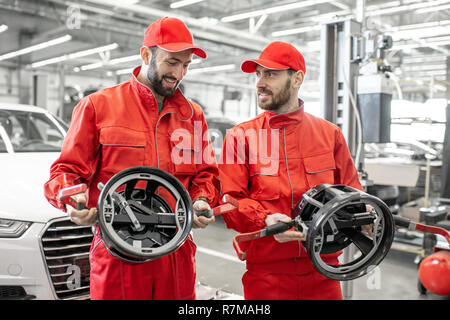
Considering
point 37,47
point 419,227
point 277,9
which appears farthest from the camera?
point 37,47

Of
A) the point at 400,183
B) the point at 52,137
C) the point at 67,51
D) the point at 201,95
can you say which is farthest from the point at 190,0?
the point at 201,95

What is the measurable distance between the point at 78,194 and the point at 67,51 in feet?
49.0

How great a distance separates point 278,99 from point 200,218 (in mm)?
660

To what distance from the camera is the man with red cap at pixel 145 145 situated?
1.55 metres

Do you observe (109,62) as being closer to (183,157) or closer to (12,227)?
(12,227)

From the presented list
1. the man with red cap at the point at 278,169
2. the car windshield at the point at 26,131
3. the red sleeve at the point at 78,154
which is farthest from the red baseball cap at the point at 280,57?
the car windshield at the point at 26,131

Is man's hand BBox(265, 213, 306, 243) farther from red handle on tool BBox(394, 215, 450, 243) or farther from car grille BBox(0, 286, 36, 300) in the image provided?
car grille BBox(0, 286, 36, 300)

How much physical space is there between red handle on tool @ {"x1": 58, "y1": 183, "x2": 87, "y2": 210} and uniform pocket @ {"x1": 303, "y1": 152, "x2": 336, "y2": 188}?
94 centimetres

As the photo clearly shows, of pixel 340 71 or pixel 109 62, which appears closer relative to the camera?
pixel 340 71

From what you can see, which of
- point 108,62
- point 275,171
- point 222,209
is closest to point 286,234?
point 222,209

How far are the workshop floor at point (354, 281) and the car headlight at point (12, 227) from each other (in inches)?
49.4

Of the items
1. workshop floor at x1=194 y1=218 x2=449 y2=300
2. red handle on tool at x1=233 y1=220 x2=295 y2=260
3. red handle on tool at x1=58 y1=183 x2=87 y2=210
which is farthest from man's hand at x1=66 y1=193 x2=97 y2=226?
workshop floor at x1=194 y1=218 x2=449 y2=300

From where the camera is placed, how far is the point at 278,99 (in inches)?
70.6
